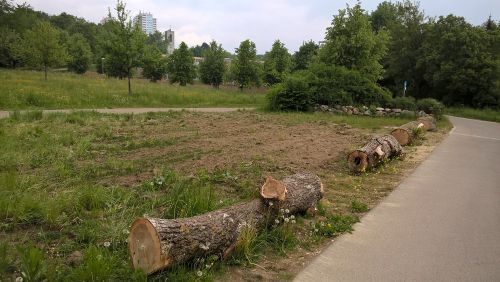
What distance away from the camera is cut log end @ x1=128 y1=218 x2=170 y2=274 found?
12.0 ft

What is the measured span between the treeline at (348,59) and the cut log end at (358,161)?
1357 cm

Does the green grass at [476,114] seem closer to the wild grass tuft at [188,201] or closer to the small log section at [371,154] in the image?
the small log section at [371,154]

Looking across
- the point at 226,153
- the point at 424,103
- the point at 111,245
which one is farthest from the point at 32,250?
the point at 424,103

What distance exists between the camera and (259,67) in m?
42.9

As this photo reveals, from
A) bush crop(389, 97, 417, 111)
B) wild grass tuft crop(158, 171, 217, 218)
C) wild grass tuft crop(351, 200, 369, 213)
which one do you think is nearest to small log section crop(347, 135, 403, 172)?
wild grass tuft crop(351, 200, 369, 213)

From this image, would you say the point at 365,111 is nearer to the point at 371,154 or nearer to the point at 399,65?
the point at 371,154

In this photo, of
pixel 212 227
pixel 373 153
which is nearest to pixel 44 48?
pixel 373 153

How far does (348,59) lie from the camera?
2559cm

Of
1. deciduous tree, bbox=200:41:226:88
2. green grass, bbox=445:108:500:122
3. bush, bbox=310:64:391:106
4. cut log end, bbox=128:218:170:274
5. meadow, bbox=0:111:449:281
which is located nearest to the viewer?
cut log end, bbox=128:218:170:274

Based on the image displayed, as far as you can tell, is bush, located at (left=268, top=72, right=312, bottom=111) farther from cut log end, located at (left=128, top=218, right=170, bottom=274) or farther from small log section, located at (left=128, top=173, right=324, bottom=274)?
cut log end, located at (left=128, top=218, right=170, bottom=274)

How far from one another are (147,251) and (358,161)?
20.2ft

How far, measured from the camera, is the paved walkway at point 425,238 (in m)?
4.34

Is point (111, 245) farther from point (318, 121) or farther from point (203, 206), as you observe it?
point (318, 121)

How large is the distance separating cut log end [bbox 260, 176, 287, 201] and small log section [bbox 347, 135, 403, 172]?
3966 mm
